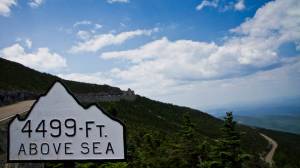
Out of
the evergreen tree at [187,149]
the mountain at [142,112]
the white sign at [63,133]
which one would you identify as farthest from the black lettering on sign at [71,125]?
the mountain at [142,112]

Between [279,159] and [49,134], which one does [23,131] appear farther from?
[279,159]

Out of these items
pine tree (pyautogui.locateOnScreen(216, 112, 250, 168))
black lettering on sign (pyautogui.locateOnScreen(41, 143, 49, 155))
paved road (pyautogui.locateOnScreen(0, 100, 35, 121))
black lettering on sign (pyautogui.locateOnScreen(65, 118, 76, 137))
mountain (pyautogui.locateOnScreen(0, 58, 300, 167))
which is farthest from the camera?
mountain (pyautogui.locateOnScreen(0, 58, 300, 167))

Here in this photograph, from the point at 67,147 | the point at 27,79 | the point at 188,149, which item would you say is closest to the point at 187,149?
the point at 188,149

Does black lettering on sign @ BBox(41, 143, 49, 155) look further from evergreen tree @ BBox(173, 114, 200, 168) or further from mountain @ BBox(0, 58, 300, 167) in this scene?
mountain @ BBox(0, 58, 300, 167)

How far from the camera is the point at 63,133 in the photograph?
677 cm

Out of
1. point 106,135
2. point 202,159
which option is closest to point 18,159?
point 106,135

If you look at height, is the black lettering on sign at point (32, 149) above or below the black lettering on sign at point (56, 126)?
below

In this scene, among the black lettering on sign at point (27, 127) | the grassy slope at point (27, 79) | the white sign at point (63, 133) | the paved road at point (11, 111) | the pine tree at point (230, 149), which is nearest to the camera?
the white sign at point (63, 133)

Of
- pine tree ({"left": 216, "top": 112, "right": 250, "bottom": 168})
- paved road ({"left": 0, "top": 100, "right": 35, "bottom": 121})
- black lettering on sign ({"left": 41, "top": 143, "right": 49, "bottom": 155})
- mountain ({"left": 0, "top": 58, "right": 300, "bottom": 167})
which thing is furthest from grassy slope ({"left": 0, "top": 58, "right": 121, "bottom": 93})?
black lettering on sign ({"left": 41, "top": 143, "right": 49, "bottom": 155})

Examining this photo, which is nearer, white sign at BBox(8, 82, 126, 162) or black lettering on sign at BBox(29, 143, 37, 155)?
white sign at BBox(8, 82, 126, 162)

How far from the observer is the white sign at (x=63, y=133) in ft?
21.5

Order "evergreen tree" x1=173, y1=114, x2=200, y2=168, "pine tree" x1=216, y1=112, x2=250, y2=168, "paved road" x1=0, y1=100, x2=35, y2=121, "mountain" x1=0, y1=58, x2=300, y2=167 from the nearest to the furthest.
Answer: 1. "paved road" x1=0, y1=100, x2=35, y2=121
2. "pine tree" x1=216, y1=112, x2=250, y2=168
3. "evergreen tree" x1=173, y1=114, x2=200, y2=168
4. "mountain" x1=0, y1=58, x2=300, y2=167

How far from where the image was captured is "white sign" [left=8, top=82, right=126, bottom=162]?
657 centimetres

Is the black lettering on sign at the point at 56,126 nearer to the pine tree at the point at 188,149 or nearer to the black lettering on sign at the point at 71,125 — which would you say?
the black lettering on sign at the point at 71,125
